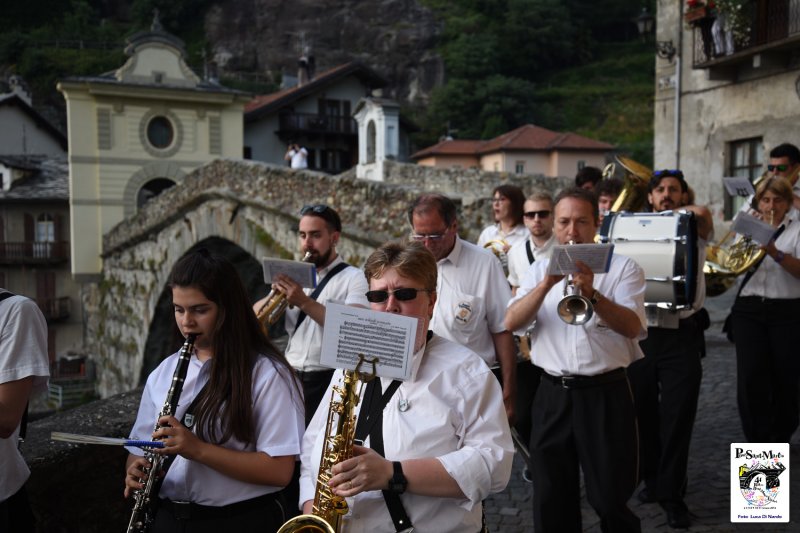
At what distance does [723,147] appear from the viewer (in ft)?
47.9

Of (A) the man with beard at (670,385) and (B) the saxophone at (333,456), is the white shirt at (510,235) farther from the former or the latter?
(B) the saxophone at (333,456)

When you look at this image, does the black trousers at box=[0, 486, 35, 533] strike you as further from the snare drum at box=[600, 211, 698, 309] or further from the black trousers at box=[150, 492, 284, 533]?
the snare drum at box=[600, 211, 698, 309]

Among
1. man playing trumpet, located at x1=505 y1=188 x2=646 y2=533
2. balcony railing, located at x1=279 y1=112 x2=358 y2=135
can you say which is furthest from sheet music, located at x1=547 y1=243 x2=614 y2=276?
balcony railing, located at x1=279 y1=112 x2=358 y2=135

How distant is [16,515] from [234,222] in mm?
12466

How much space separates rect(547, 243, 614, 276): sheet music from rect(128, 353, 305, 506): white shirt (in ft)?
4.37

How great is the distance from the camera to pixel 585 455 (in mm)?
3338

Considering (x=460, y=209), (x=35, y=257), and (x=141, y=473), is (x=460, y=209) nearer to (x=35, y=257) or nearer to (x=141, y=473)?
(x=141, y=473)

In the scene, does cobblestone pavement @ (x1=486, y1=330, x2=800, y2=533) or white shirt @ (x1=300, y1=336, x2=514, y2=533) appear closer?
white shirt @ (x1=300, y1=336, x2=514, y2=533)

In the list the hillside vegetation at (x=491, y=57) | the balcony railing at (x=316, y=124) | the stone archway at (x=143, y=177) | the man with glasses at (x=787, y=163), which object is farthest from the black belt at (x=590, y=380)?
the hillside vegetation at (x=491, y=57)

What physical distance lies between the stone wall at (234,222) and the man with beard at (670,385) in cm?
362

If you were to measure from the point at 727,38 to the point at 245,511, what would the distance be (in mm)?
13780

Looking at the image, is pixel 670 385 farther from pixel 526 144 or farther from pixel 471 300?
pixel 526 144

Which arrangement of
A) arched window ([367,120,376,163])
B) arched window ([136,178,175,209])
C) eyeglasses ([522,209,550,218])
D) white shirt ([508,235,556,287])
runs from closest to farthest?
eyeglasses ([522,209,550,218]) → white shirt ([508,235,556,287]) → arched window ([367,120,376,163]) → arched window ([136,178,175,209])

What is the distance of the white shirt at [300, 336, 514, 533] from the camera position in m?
2.15
